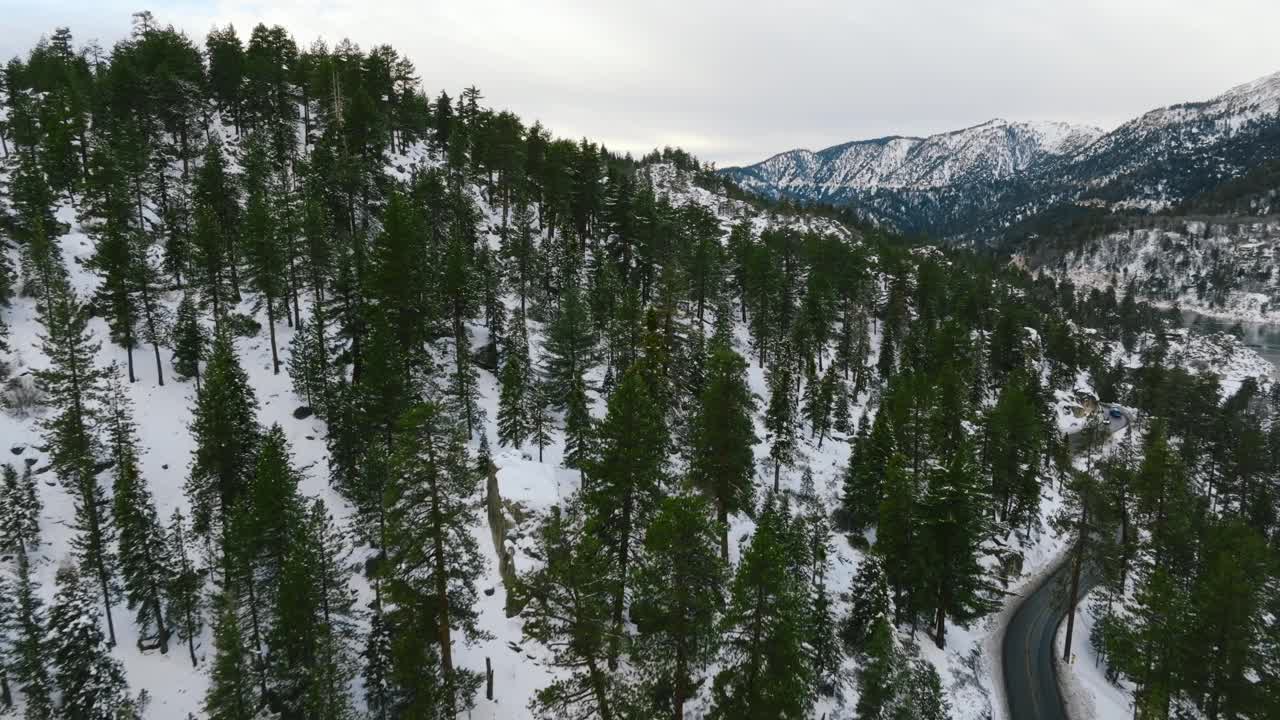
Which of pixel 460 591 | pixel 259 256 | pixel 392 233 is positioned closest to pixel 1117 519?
pixel 460 591

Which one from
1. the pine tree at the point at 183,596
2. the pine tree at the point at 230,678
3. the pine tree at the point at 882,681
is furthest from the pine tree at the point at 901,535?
the pine tree at the point at 183,596

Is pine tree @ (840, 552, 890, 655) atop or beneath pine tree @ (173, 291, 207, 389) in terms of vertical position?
beneath

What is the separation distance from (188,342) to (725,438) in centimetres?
3889

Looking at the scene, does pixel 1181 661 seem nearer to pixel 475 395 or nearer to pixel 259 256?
pixel 475 395

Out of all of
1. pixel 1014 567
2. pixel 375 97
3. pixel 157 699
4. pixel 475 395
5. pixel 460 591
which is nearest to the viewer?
pixel 460 591

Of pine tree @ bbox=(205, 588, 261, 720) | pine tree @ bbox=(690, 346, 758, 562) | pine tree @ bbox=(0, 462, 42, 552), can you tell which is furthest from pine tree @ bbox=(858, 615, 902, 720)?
pine tree @ bbox=(0, 462, 42, 552)

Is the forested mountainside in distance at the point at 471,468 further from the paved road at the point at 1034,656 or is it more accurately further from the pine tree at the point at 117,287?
the paved road at the point at 1034,656

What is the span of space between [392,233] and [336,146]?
3258cm

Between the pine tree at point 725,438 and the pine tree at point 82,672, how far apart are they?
2738 cm

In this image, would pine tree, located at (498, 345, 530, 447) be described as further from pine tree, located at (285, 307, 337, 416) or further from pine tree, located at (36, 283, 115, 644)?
pine tree, located at (36, 283, 115, 644)

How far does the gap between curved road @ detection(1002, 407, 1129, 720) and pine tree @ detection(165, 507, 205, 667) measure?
145 ft

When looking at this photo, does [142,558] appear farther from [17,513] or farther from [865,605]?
[865,605]

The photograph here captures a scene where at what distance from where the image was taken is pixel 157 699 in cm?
2727

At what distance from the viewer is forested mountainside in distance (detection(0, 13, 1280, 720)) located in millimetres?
23250
